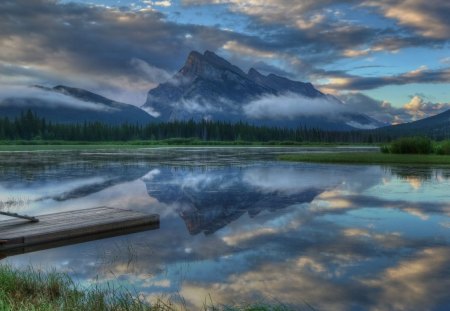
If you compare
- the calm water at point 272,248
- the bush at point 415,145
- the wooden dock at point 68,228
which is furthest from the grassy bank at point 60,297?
the bush at point 415,145

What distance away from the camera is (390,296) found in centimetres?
1045

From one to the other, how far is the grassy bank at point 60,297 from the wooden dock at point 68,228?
12.6ft

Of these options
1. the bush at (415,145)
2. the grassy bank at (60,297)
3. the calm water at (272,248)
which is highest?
the bush at (415,145)

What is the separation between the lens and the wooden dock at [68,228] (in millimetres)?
15602

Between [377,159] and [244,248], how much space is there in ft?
161

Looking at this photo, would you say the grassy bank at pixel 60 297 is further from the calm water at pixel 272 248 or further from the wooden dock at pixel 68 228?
the wooden dock at pixel 68 228

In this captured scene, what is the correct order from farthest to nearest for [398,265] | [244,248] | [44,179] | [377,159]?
[377,159], [44,179], [244,248], [398,265]

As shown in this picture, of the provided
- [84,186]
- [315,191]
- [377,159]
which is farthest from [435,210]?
[377,159]

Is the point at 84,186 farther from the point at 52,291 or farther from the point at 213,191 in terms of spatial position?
the point at 52,291

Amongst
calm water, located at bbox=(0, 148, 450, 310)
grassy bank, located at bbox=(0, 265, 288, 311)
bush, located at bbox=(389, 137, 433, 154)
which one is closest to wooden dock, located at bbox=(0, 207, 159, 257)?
calm water, located at bbox=(0, 148, 450, 310)

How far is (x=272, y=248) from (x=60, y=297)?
710 cm

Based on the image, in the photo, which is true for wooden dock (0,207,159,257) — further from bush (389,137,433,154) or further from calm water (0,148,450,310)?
bush (389,137,433,154)

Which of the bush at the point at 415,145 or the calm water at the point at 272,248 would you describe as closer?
the calm water at the point at 272,248

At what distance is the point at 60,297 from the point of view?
388 inches
